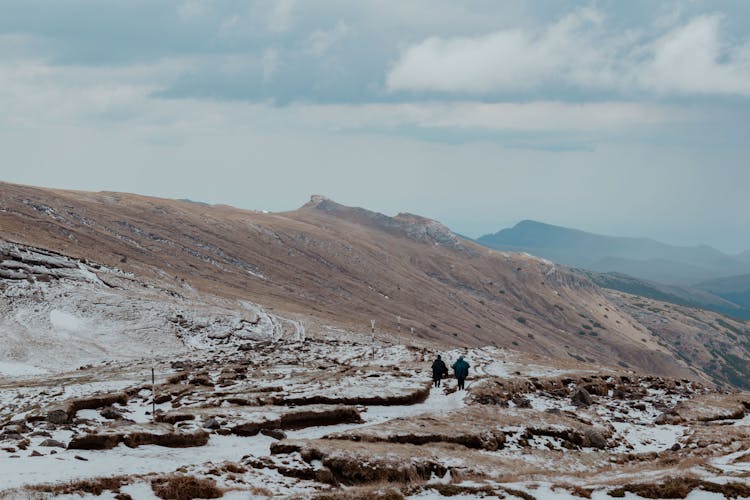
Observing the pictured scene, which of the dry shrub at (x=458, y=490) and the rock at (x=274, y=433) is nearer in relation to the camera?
the dry shrub at (x=458, y=490)

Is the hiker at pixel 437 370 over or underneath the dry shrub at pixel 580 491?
underneath

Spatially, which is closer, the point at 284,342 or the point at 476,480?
the point at 476,480

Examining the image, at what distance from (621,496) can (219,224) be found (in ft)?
561

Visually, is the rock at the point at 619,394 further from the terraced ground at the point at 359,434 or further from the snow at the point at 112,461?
the snow at the point at 112,461

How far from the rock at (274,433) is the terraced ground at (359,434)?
0.26 feet

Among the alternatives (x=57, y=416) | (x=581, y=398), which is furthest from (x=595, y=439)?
(x=57, y=416)

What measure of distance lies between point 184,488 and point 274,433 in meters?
8.60

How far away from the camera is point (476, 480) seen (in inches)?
772

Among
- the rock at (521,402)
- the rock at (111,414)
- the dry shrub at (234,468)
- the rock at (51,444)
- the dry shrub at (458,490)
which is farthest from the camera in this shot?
the rock at (521,402)

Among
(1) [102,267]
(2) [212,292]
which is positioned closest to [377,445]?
(1) [102,267]

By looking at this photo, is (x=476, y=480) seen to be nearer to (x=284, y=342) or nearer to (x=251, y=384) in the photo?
(x=251, y=384)

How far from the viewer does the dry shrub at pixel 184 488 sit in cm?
Result: 1670

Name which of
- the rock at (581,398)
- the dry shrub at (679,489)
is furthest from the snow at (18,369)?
the dry shrub at (679,489)

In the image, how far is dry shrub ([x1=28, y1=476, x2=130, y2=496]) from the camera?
15.8 meters
